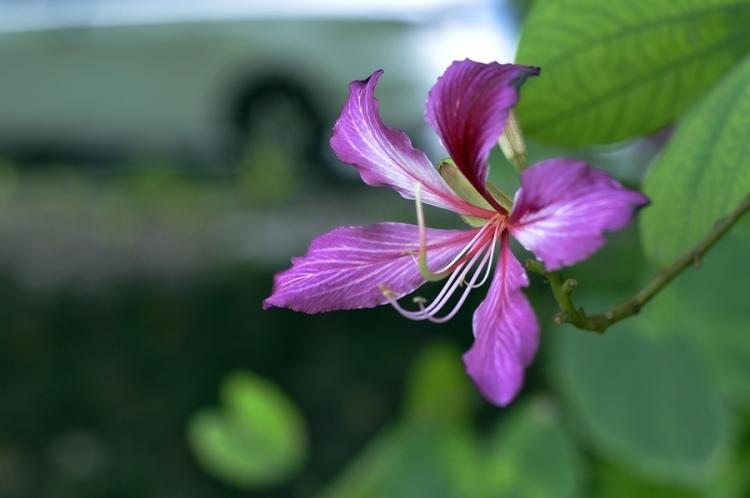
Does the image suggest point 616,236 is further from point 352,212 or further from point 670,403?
point 352,212

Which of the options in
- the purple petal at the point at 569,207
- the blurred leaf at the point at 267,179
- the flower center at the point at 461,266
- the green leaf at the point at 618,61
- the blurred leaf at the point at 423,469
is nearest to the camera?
the purple petal at the point at 569,207

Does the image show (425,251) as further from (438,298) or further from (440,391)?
(440,391)

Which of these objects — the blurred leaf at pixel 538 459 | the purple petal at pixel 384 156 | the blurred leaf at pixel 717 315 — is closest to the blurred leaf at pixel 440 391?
the blurred leaf at pixel 538 459

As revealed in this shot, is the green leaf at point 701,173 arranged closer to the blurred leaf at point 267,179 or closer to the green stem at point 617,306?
the green stem at point 617,306

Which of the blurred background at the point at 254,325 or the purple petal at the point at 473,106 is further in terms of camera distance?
the blurred background at the point at 254,325

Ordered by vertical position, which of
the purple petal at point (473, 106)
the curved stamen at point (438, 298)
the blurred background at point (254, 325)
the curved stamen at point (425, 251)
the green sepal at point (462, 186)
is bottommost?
the blurred background at point (254, 325)

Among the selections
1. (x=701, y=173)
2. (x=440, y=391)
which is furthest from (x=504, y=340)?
(x=440, y=391)

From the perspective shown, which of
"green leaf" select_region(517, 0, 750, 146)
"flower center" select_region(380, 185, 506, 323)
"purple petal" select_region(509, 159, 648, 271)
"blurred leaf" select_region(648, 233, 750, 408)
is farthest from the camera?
"blurred leaf" select_region(648, 233, 750, 408)

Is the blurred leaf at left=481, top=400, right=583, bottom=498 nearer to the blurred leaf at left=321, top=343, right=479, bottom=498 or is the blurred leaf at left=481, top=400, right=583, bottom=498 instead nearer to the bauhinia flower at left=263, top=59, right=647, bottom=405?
the blurred leaf at left=321, top=343, right=479, bottom=498

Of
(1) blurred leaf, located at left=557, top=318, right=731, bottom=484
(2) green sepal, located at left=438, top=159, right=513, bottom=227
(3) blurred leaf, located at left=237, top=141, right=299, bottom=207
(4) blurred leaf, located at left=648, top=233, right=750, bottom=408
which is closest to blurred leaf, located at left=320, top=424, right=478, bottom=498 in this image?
(1) blurred leaf, located at left=557, top=318, right=731, bottom=484
